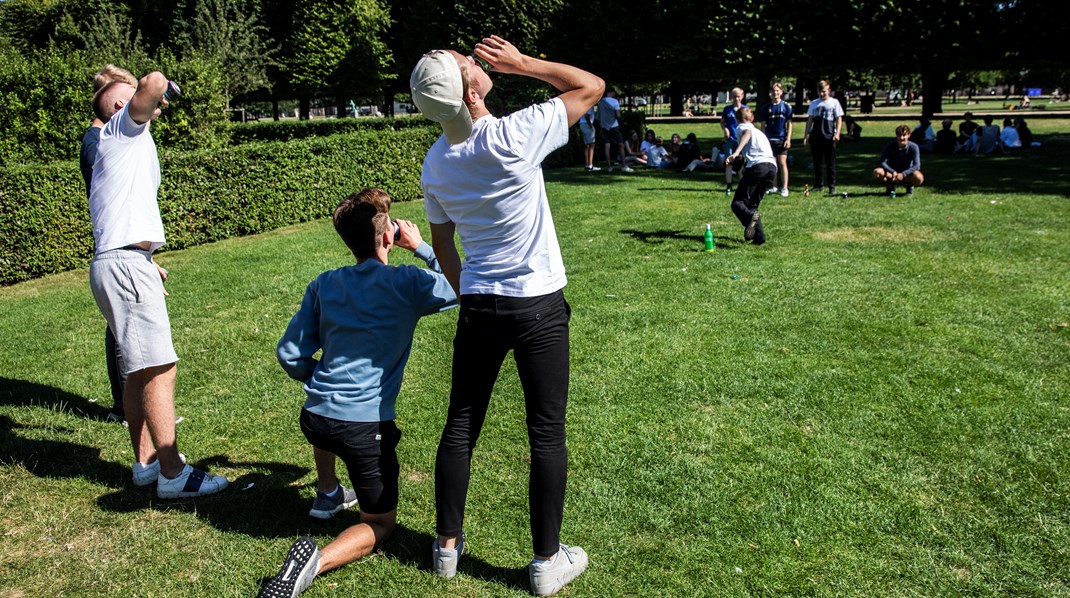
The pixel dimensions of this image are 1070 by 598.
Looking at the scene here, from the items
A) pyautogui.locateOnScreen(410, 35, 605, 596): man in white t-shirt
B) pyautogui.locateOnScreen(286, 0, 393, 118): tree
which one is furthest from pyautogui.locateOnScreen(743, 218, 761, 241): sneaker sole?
pyautogui.locateOnScreen(286, 0, 393, 118): tree

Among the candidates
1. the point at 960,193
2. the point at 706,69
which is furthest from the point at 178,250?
the point at 706,69

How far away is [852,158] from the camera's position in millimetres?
20125

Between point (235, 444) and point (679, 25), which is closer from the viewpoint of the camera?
point (235, 444)

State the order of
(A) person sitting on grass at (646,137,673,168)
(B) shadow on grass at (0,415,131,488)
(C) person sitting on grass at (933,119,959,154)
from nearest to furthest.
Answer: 1. (B) shadow on grass at (0,415,131,488)
2. (A) person sitting on grass at (646,137,673,168)
3. (C) person sitting on grass at (933,119,959,154)

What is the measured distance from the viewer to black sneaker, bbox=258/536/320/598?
312cm

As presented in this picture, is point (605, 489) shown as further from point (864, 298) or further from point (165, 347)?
point (864, 298)

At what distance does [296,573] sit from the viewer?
3148mm

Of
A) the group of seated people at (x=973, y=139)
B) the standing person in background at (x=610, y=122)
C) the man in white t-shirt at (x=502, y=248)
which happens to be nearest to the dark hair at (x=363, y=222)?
the man in white t-shirt at (x=502, y=248)

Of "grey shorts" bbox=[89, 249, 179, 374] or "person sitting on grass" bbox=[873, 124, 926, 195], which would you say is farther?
"person sitting on grass" bbox=[873, 124, 926, 195]

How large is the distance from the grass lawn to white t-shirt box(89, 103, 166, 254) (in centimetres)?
143

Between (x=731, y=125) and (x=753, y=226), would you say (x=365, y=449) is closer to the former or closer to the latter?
(x=753, y=226)

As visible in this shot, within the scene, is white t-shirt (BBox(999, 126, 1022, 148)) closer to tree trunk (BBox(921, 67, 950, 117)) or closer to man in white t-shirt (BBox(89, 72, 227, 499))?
tree trunk (BBox(921, 67, 950, 117))

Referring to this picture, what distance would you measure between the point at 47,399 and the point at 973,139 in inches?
834

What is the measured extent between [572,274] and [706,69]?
26.4 m
